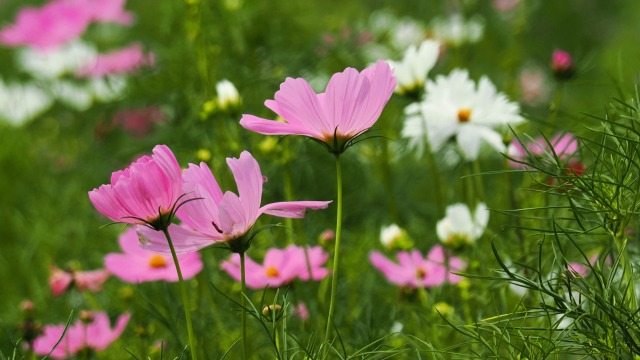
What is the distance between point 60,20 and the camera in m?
1.42

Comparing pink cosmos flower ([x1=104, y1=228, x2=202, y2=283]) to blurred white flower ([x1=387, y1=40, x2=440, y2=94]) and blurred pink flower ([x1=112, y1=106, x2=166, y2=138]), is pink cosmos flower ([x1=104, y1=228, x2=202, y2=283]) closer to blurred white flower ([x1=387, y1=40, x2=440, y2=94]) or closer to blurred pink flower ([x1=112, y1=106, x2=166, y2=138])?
blurred white flower ([x1=387, y1=40, x2=440, y2=94])

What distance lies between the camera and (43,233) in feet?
4.70

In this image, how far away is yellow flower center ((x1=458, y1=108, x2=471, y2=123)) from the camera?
83 cm

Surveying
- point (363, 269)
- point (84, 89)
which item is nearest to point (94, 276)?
point (363, 269)

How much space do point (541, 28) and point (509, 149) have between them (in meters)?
2.18

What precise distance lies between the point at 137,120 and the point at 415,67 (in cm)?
120

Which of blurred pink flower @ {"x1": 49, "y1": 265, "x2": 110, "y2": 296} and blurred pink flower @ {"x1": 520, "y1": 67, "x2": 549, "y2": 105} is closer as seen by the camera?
blurred pink flower @ {"x1": 49, "y1": 265, "x2": 110, "y2": 296}

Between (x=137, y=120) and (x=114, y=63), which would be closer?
(x=114, y=63)

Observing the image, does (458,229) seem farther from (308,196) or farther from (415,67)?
(308,196)

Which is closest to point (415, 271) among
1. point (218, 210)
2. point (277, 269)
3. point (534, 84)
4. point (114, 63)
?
point (277, 269)

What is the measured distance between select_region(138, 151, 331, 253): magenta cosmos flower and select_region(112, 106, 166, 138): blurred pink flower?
1328 millimetres

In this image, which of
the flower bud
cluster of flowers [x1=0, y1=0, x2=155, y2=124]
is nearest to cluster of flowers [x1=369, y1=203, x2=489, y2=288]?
the flower bud

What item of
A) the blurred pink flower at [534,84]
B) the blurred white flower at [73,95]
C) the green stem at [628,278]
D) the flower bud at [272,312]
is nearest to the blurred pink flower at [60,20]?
the blurred white flower at [73,95]

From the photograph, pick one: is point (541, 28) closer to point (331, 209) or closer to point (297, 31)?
point (297, 31)
